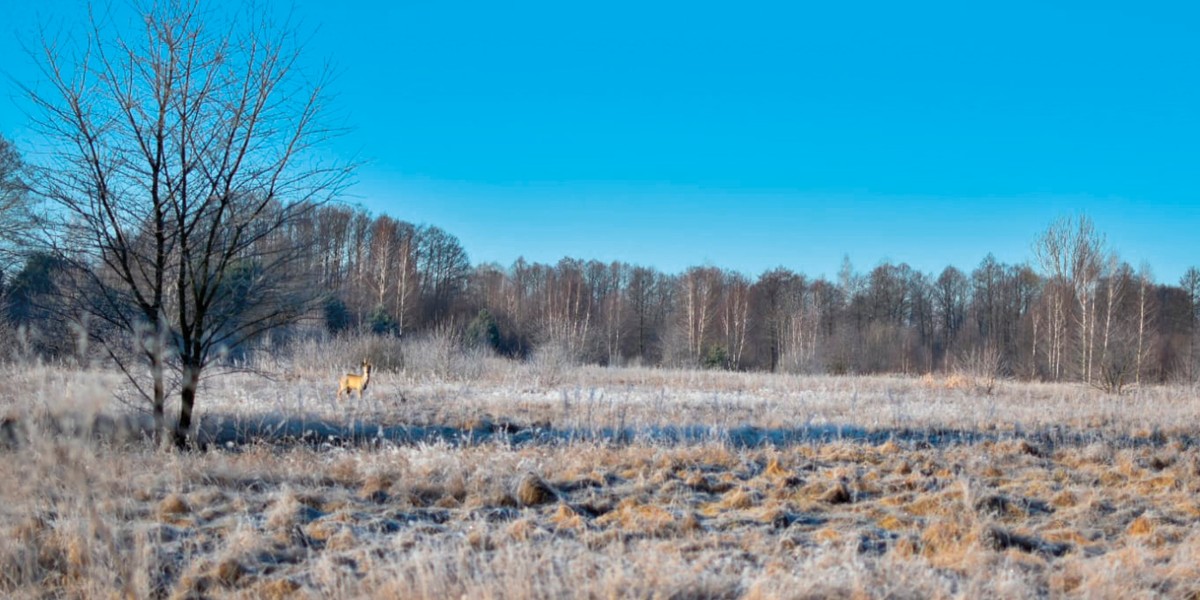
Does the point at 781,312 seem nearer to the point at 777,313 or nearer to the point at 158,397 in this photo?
the point at 777,313

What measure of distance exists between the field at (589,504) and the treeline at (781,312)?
1064 cm

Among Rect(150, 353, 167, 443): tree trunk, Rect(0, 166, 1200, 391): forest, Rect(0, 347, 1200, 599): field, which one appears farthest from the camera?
Rect(0, 166, 1200, 391): forest

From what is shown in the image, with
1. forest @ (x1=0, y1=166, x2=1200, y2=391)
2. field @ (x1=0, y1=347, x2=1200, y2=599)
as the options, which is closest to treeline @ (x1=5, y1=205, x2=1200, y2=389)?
forest @ (x1=0, y1=166, x2=1200, y2=391)

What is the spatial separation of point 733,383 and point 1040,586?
14.2 meters

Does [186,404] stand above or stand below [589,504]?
above

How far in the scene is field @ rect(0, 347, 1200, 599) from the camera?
137 inches

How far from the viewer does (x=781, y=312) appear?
4441cm

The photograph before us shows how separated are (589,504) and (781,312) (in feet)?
134

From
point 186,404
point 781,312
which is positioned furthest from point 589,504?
point 781,312

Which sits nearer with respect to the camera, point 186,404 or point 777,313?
point 186,404

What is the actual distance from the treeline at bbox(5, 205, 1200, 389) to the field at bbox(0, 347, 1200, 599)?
10.6 meters

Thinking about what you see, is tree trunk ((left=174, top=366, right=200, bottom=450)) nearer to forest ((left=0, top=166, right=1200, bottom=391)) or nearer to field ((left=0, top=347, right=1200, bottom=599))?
field ((left=0, top=347, right=1200, bottom=599))

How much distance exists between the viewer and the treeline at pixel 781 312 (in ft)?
91.9

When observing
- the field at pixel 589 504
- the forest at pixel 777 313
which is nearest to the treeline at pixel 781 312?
the forest at pixel 777 313
